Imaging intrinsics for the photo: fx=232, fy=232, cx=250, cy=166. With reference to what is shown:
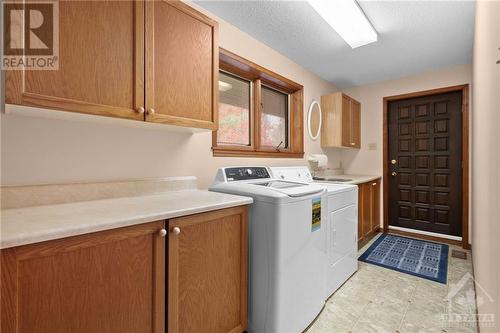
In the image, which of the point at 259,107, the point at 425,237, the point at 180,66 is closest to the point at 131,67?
the point at 180,66

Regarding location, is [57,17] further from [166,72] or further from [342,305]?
[342,305]

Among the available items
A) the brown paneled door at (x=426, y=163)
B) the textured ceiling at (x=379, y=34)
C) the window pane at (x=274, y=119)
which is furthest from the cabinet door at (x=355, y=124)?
the window pane at (x=274, y=119)

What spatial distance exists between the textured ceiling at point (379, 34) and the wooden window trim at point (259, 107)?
32 cm

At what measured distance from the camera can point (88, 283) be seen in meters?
0.87

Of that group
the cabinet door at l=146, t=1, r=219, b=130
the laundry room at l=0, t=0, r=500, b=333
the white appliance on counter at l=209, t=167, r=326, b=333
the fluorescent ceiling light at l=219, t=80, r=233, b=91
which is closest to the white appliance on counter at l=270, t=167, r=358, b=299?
the laundry room at l=0, t=0, r=500, b=333

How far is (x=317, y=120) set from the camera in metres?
3.39

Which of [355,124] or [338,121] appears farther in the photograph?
[355,124]

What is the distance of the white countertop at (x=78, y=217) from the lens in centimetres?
76

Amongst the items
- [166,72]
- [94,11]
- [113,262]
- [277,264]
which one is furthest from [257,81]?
[113,262]

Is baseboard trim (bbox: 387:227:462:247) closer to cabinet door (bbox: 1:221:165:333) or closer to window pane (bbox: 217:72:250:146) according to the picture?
window pane (bbox: 217:72:250:146)

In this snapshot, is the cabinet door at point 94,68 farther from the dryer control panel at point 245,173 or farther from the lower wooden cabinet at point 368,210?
the lower wooden cabinet at point 368,210

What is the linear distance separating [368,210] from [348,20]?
2324mm

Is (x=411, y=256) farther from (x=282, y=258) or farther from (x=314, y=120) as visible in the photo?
(x=282, y=258)

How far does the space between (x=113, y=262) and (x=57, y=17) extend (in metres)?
1.05
